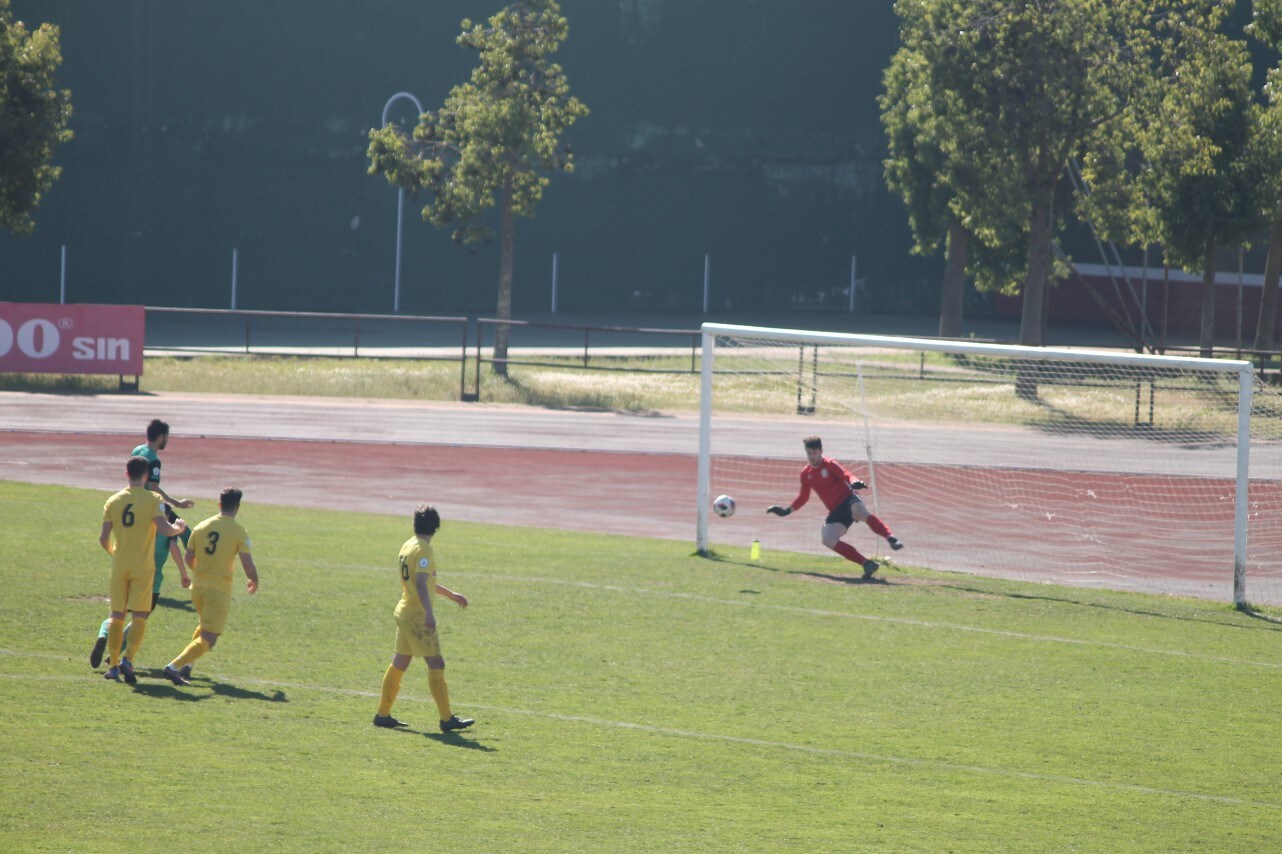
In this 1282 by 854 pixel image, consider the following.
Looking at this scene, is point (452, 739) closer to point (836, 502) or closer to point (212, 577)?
point (212, 577)

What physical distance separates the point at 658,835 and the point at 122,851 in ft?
9.09

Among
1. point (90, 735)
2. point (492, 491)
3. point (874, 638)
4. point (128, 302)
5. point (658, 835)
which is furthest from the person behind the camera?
point (128, 302)

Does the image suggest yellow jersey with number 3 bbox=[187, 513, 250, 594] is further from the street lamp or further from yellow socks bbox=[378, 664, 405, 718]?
the street lamp

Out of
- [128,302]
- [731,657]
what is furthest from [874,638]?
[128,302]

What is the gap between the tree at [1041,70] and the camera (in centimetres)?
3306

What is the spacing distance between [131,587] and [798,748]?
16.4 ft

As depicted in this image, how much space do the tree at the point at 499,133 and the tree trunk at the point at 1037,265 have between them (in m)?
11.9

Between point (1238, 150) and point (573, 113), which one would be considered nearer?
point (1238, 150)

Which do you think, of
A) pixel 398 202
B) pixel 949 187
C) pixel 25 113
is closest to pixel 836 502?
pixel 25 113

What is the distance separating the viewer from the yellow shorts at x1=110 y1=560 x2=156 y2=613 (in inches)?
401

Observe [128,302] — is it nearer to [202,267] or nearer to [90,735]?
[202,267]

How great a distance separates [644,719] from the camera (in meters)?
10.0

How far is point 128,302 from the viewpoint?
49219 millimetres

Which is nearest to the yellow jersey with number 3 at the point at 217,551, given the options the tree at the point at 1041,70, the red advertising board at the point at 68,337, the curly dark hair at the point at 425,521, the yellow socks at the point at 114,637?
the yellow socks at the point at 114,637
